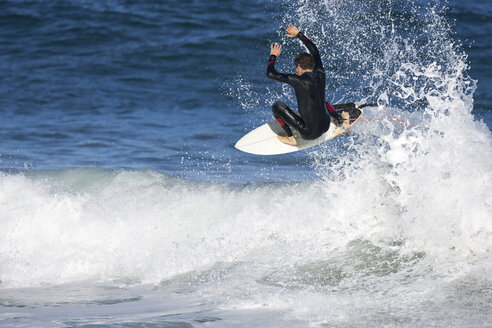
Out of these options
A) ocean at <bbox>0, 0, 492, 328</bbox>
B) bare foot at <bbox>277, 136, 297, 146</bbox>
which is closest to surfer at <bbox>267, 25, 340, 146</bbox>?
bare foot at <bbox>277, 136, 297, 146</bbox>

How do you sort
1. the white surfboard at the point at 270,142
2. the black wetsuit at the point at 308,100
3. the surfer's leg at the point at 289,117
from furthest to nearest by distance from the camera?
the white surfboard at the point at 270,142 → the surfer's leg at the point at 289,117 → the black wetsuit at the point at 308,100

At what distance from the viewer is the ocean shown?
5.53 metres

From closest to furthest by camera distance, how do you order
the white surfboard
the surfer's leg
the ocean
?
the ocean
the surfer's leg
the white surfboard

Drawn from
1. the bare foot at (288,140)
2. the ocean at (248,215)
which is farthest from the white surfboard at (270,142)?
the ocean at (248,215)

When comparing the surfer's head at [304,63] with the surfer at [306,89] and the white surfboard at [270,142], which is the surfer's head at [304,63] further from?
the white surfboard at [270,142]

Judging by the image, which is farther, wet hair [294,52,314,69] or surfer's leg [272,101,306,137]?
surfer's leg [272,101,306,137]

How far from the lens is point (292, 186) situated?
8773 millimetres

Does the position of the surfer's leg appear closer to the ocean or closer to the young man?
the young man

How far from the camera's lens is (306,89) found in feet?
22.9

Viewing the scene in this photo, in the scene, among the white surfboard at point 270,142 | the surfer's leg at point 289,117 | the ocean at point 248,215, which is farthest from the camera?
the white surfboard at point 270,142

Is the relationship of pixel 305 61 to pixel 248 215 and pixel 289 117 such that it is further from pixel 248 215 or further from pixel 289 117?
pixel 248 215

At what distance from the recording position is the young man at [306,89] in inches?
272

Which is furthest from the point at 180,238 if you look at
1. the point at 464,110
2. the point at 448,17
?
the point at 448,17

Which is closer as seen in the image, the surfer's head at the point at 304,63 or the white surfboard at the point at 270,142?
the surfer's head at the point at 304,63
